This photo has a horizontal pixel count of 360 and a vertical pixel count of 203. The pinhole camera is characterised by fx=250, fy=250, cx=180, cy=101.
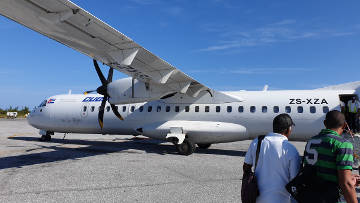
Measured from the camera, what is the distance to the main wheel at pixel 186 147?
40.5 ft

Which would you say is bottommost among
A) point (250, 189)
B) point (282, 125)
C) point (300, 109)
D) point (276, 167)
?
point (250, 189)

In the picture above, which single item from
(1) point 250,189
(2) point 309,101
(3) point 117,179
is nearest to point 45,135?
(3) point 117,179

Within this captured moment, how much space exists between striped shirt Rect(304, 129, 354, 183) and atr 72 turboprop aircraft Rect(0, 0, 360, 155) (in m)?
6.58

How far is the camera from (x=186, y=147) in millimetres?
12398

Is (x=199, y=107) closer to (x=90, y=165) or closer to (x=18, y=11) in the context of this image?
(x=90, y=165)

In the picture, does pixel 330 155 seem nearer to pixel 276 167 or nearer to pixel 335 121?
pixel 335 121

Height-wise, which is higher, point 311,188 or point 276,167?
point 276,167

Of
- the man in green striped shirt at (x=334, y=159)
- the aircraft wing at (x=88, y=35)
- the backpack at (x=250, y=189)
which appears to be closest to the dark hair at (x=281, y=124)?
the man in green striped shirt at (x=334, y=159)

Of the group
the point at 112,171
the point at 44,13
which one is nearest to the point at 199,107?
the point at 112,171

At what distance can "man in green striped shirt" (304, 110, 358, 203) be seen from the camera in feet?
8.22

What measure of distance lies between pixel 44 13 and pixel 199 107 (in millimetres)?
8430

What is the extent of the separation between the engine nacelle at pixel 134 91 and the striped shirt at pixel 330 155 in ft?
32.0

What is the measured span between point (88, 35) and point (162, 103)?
6.55 metres

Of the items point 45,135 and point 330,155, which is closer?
point 330,155
